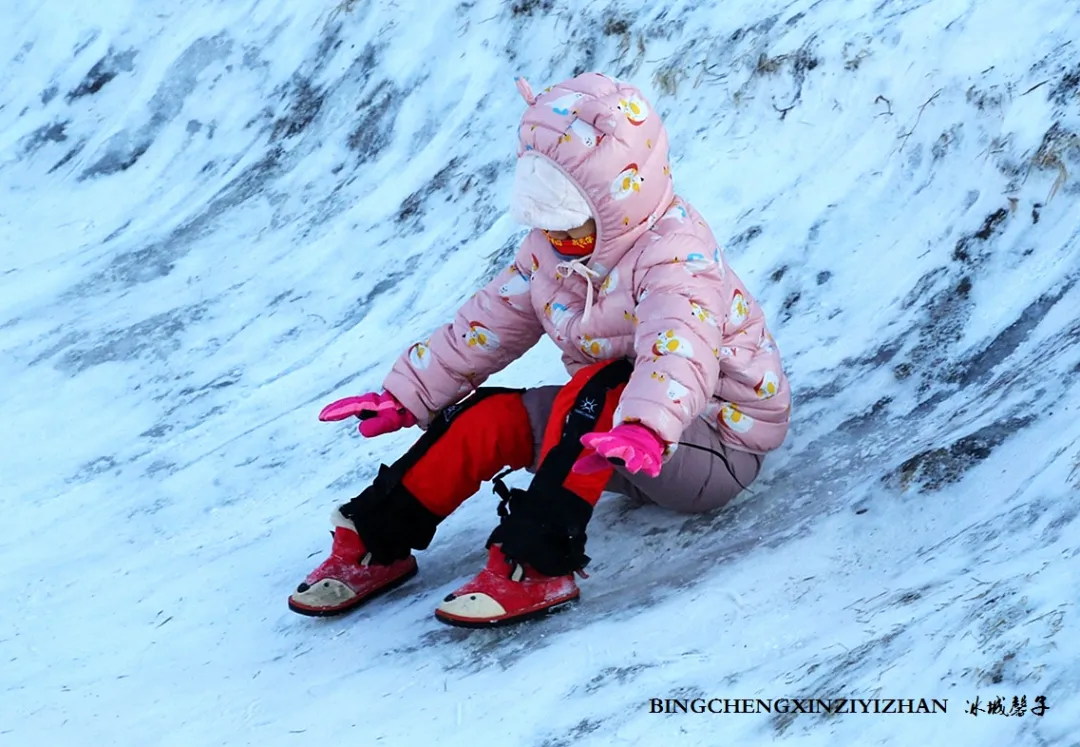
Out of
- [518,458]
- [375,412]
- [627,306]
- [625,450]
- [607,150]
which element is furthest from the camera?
[375,412]

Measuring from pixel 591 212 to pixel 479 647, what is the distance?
107cm

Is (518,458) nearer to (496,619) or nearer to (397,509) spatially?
(397,509)

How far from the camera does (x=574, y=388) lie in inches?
123

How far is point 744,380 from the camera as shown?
3.32 meters

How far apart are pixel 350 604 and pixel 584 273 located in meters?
1.05

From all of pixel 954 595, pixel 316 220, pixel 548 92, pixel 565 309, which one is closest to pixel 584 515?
pixel 565 309

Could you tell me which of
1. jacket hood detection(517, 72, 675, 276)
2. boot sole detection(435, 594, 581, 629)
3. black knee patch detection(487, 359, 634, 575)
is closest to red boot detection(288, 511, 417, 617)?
boot sole detection(435, 594, 581, 629)

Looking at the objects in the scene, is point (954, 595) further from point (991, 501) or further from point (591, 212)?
point (591, 212)

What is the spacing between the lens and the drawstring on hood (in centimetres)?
321

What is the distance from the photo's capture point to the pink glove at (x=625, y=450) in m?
2.76

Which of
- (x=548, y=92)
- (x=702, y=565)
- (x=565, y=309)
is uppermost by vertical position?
(x=548, y=92)

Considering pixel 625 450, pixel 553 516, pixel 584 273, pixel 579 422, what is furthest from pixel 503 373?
pixel 625 450

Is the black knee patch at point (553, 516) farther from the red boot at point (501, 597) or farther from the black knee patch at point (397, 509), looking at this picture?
the black knee patch at point (397, 509)

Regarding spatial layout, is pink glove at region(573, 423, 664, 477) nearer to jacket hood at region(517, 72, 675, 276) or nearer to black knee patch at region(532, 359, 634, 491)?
black knee patch at region(532, 359, 634, 491)
